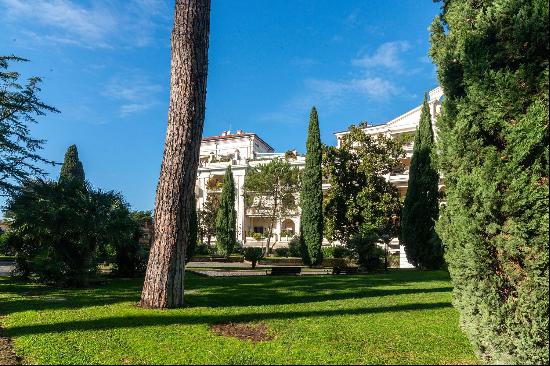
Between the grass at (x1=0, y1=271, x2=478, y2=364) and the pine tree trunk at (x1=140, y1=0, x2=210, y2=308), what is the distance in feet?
2.09

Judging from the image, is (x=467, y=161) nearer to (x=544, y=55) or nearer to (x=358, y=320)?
(x=544, y=55)

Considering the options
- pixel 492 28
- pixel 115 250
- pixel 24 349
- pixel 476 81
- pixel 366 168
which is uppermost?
pixel 366 168

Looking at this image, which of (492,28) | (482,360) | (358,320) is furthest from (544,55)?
(358,320)

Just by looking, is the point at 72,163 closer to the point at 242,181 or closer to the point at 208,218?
the point at 208,218

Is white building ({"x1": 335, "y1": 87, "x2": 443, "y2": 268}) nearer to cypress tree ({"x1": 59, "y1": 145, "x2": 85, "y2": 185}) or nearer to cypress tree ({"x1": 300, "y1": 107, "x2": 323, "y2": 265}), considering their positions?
cypress tree ({"x1": 300, "y1": 107, "x2": 323, "y2": 265})

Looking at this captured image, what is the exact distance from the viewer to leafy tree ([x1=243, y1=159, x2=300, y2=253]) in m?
38.2

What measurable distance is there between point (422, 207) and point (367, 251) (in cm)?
437

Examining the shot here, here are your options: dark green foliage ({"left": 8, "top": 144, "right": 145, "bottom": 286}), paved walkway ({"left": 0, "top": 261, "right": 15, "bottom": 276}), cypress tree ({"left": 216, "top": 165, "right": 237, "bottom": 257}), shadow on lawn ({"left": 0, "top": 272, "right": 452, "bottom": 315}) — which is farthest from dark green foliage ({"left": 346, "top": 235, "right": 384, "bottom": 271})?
cypress tree ({"left": 216, "top": 165, "right": 237, "bottom": 257})

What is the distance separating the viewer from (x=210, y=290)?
1193cm

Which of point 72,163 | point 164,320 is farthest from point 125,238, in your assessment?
point 72,163

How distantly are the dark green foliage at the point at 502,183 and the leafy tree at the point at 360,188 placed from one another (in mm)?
22707

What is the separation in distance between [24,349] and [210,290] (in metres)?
6.61

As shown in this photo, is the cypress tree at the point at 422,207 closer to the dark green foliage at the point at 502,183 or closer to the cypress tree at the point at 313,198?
the cypress tree at the point at 313,198

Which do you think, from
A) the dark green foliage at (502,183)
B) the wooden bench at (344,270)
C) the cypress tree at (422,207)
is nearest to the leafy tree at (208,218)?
the cypress tree at (422,207)
